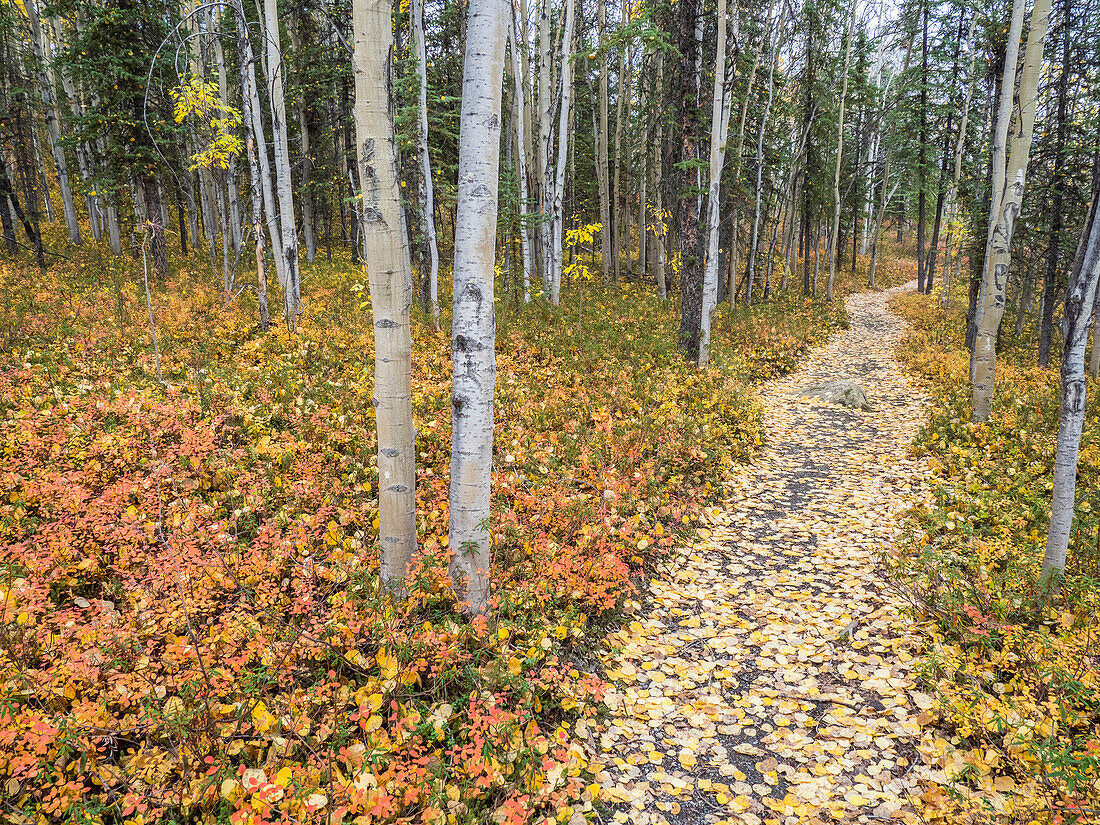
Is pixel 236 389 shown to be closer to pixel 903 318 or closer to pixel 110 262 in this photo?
pixel 110 262

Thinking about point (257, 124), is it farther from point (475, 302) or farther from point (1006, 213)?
point (1006, 213)

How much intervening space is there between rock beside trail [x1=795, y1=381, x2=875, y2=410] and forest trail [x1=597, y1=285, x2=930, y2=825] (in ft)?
11.4

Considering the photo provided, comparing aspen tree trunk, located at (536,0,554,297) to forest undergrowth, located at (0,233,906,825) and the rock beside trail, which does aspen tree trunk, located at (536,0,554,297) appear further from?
the rock beside trail

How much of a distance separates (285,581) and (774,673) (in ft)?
12.9

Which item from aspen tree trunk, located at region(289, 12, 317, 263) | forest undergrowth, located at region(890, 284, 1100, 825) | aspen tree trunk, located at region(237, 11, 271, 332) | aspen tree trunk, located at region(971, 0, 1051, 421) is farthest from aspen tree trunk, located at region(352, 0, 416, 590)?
aspen tree trunk, located at region(289, 12, 317, 263)

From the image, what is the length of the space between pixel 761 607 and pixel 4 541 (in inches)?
253

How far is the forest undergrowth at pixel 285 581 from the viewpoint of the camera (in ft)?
8.99

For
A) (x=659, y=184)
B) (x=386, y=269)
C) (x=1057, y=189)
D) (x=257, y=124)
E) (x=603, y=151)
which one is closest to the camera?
(x=386, y=269)

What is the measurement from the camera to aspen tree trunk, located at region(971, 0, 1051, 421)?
7.16 m

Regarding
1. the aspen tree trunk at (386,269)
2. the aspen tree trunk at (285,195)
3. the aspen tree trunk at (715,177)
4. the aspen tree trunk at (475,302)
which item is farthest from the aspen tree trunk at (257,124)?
the aspen tree trunk at (715,177)

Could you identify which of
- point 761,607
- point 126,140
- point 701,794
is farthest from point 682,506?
point 126,140

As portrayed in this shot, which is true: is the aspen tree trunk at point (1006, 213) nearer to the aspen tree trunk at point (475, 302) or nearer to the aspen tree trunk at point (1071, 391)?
the aspen tree trunk at point (1071, 391)

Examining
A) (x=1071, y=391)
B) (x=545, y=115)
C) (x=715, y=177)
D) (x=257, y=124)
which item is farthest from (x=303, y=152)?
(x=1071, y=391)

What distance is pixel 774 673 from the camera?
165 inches
